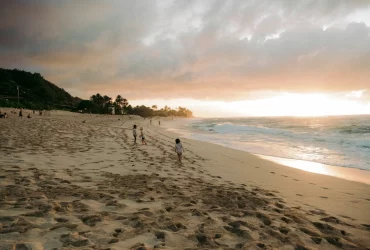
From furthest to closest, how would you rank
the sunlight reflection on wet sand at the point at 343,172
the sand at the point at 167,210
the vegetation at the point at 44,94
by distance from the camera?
the vegetation at the point at 44,94 → the sunlight reflection on wet sand at the point at 343,172 → the sand at the point at 167,210

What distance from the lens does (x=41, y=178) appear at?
757 cm

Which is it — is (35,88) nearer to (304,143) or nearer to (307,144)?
(304,143)

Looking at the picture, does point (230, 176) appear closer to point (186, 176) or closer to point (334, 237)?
point (186, 176)

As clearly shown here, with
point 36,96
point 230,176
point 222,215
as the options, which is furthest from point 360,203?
point 36,96

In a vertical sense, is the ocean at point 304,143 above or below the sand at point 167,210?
below

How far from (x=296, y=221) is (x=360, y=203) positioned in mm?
3736

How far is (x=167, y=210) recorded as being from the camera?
5578 mm

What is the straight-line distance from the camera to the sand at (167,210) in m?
4.15

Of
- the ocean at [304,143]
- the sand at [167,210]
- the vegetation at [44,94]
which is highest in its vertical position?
the vegetation at [44,94]

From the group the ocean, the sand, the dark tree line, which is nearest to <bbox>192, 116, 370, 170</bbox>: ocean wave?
the ocean

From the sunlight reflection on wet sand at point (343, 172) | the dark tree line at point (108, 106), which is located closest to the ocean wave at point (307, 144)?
the sunlight reflection on wet sand at point (343, 172)

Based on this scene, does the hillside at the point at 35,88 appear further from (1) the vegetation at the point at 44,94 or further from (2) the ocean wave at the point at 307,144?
(2) the ocean wave at the point at 307,144

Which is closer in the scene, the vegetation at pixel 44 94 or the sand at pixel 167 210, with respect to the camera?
the sand at pixel 167 210

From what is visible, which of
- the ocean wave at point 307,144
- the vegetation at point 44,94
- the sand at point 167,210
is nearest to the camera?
the sand at point 167,210
